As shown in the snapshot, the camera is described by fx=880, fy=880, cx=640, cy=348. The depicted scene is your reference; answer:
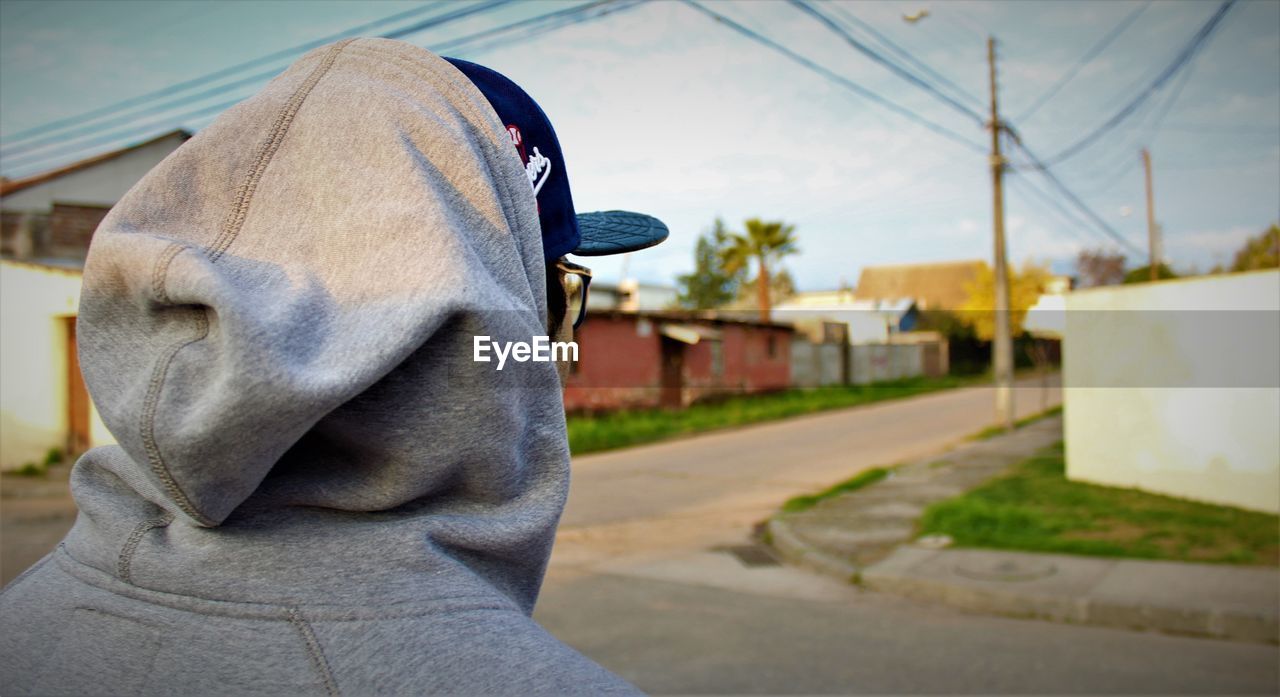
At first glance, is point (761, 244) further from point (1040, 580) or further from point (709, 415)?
point (1040, 580)

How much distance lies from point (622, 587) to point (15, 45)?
5464 millimetres

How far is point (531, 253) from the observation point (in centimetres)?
81

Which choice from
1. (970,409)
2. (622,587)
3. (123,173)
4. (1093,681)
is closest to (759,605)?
(622,587)

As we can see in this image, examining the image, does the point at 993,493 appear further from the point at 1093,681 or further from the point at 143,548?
the point at 143,548

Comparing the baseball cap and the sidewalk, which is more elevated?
the baseball cap

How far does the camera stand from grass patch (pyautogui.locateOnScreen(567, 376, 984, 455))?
16.9 meters

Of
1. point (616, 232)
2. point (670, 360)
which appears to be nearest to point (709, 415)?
point (670, 360)

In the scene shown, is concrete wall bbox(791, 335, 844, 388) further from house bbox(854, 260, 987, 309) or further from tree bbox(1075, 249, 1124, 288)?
house bbox(854, 260, 987, 309)

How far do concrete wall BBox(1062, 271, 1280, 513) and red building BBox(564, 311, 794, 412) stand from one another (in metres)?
9.69

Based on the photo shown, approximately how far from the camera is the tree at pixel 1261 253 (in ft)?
6.73

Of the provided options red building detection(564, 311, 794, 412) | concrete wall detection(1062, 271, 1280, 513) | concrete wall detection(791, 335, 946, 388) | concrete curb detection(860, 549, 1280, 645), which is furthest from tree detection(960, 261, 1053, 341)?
concrete curb detection(860, 549, 1280, 645)

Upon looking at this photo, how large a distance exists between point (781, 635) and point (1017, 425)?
1465 centimetres

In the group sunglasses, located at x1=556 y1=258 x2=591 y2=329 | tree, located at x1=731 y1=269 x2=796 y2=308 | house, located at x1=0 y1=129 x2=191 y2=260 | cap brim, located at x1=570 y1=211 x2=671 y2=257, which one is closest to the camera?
sunglasses, located at x1=556 y1=258 x2=591 y2=329

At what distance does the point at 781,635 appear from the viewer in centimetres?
513
